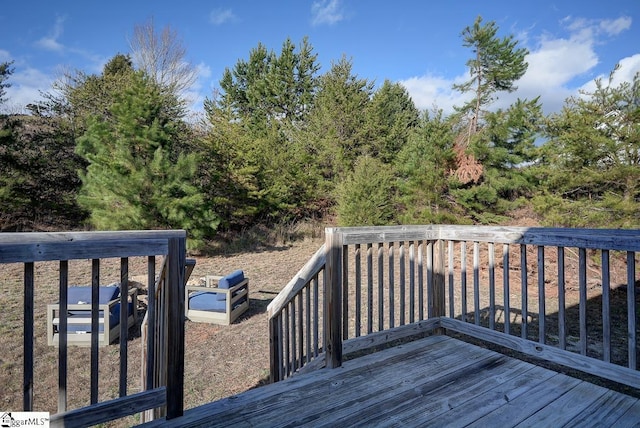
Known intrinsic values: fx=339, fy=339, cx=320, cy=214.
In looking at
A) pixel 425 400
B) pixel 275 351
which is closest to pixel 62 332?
pixel 275 351

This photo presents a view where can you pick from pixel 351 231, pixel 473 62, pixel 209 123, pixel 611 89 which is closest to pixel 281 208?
pixel 209 123

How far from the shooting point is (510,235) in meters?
2.38

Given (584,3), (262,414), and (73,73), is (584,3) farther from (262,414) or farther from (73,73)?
(73,73)

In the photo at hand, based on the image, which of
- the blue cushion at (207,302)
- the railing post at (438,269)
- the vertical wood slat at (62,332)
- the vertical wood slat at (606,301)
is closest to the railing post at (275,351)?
the railing post at (438,269)

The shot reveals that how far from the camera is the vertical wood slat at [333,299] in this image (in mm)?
2227

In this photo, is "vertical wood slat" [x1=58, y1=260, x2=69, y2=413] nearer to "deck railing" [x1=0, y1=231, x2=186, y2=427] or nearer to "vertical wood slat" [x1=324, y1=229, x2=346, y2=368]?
"deck railing" [x1=0, y1=231, x2=186, y2=427]

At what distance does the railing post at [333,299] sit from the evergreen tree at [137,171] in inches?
266

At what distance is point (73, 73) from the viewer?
43.1 feet

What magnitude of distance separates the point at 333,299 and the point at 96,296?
1.33m

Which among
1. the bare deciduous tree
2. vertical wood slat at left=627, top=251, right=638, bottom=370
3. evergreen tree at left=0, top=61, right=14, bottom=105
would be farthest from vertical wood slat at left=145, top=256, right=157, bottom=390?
the bare deciduous tree

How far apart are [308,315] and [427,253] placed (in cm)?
110

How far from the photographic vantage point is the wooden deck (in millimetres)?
1642

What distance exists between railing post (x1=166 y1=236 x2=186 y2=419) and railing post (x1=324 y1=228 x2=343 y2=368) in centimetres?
95

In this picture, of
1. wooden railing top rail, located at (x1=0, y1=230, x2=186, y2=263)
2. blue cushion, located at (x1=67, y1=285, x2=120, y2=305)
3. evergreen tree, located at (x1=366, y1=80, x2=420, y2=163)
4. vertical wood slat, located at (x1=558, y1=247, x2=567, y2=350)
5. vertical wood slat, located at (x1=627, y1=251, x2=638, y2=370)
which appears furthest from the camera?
evergreen tree, located at (x1=366, y1=80, x2=420, y2=163)
